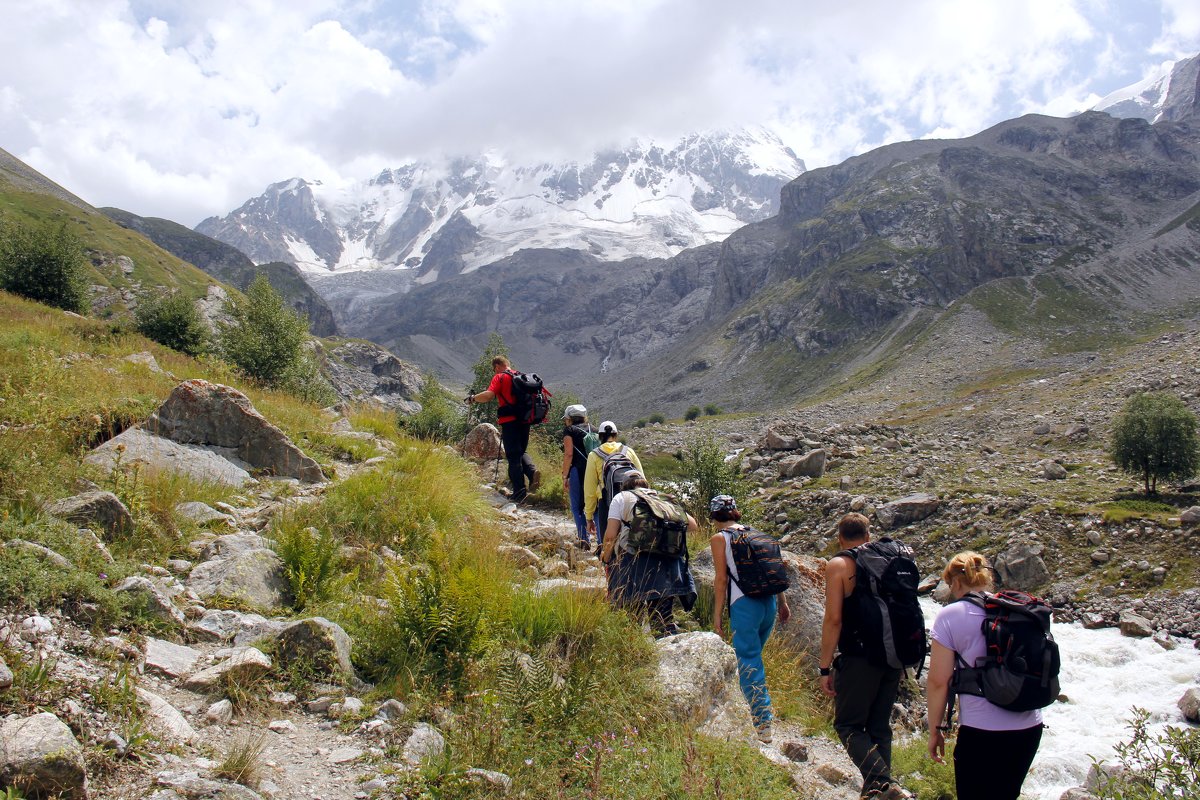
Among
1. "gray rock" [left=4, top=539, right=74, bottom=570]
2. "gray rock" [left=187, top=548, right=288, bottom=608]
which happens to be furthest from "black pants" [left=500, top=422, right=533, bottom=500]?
"gray rock" [left=4, top=539, right=74, bottom=570]

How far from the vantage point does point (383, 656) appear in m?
5.14

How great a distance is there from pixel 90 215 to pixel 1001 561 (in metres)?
161

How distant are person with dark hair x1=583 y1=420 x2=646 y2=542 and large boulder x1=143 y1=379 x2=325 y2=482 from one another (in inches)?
167

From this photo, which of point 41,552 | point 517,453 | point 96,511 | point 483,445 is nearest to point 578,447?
point 517,453

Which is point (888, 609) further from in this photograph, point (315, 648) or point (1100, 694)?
point (1100, 694)

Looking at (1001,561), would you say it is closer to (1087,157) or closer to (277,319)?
(277,319)

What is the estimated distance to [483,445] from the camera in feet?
53.7

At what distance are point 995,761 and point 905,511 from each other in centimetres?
2404

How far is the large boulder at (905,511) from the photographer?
26.2m

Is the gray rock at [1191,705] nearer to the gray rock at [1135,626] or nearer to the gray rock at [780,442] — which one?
the gray rock at [1135,626]

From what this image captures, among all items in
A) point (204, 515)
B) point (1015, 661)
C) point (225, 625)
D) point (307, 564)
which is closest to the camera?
point (1015, 661)

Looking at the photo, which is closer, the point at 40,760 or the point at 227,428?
the point at 40,760

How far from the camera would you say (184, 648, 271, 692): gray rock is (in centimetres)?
427

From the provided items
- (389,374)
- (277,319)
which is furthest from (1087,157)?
(277,319)
